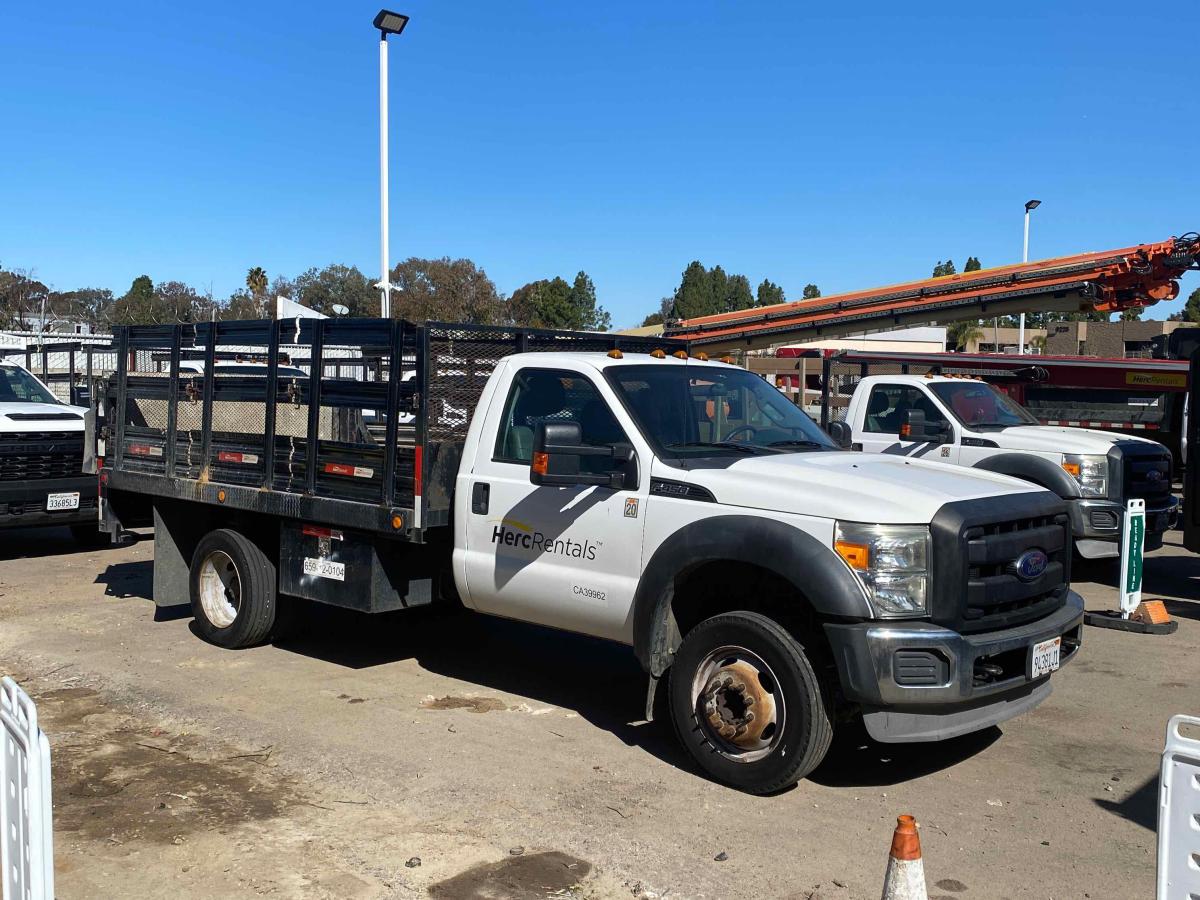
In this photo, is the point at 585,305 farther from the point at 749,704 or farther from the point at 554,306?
the point at 749,704

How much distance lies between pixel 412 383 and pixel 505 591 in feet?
4.41

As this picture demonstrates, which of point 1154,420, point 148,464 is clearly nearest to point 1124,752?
point 148,464

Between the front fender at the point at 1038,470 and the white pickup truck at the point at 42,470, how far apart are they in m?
9.21

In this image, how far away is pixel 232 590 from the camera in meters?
8.24

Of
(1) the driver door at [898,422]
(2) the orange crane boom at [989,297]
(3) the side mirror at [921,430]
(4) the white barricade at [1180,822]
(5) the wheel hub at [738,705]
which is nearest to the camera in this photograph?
(4) the white barricade at [1180,822]

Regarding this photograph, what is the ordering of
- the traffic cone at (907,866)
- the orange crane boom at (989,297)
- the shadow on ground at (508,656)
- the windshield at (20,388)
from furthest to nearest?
the windshield at (20,388) → the orange crane boom at (989,297) → the shadow on ground at (508,656) → the traffic cone at (907,866)

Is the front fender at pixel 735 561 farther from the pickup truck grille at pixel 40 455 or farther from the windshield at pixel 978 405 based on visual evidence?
the pickup truck grille at pixel 40 455

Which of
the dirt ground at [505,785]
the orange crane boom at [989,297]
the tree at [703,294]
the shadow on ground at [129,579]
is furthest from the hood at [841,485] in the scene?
the tree at [703,294]

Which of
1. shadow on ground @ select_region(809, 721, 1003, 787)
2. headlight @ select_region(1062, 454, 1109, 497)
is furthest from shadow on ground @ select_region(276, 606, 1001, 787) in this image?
headlight @ select_region(1062, 454, 1109, 497)

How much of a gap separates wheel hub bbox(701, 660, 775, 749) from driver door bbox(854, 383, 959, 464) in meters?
6.76

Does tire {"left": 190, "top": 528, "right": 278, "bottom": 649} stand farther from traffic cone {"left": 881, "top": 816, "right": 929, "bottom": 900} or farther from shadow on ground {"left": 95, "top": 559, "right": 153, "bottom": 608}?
traffic cone {"left": 881, "top": 816, "right": 929, "bottom": 900}

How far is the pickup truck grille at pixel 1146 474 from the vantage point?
11.1 m

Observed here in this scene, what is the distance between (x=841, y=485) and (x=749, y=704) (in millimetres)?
1119

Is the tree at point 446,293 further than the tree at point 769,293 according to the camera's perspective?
No
